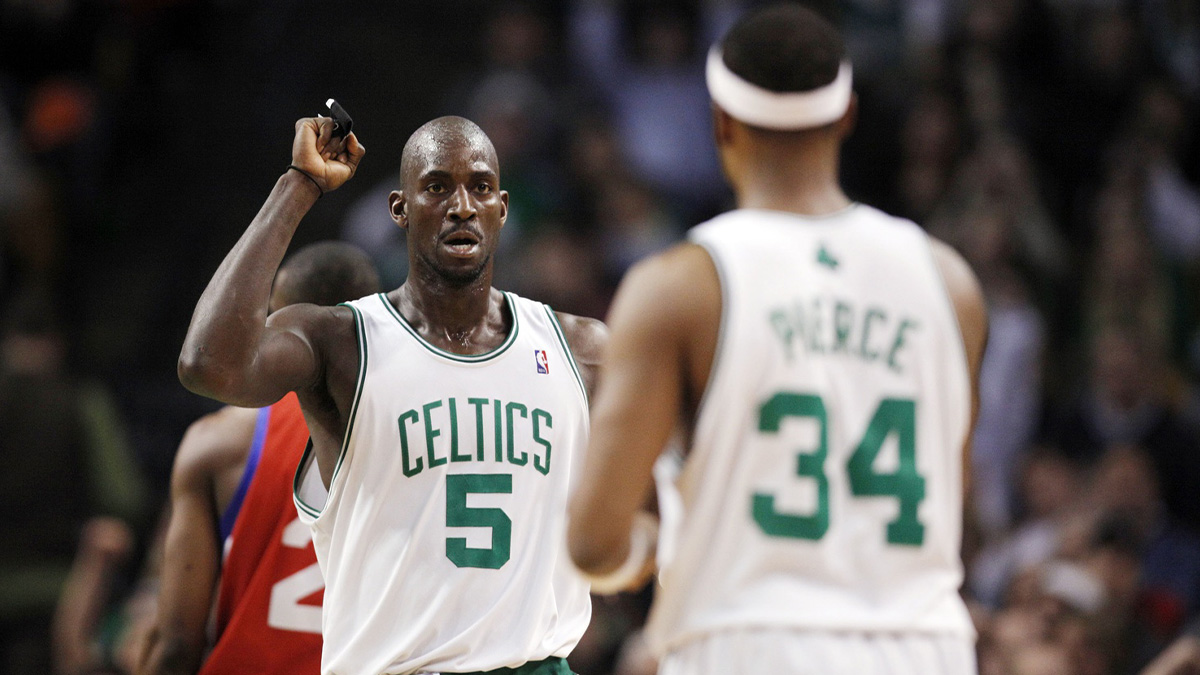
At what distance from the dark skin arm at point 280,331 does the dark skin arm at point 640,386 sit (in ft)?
3.94

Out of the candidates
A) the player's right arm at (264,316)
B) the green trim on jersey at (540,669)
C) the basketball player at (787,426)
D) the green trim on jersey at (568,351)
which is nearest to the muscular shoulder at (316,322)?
the player's right arm at (264,316)

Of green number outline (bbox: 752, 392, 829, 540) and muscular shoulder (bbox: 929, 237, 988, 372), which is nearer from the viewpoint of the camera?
green number outline (bbox: 752, 392, 829, 540)

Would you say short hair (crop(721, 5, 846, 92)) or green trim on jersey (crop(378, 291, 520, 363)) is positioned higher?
short hair (crop(721, 5, 846, 92))

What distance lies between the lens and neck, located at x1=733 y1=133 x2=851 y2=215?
10.4 ft

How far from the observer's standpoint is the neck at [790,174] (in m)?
3.18

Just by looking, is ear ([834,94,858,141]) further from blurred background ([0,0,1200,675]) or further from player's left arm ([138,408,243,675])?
blurred background ([0,0,1200,675])

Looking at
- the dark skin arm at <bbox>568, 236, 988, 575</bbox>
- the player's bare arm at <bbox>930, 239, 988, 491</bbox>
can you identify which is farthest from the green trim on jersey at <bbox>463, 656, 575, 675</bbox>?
the player's bare arm at <bbox>930, 239, 988, 491</bbox>

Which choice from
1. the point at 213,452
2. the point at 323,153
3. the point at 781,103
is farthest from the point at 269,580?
the point at 781,103

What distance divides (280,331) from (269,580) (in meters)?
1.27

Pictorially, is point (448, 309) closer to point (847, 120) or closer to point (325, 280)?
point (325, 280)

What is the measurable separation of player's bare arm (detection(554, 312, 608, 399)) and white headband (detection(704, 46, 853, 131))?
5.19ft

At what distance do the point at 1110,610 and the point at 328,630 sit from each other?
486 cm

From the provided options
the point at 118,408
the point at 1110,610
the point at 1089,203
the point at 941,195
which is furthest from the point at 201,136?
the point at 1110,610

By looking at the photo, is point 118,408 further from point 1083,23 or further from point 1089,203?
point 1083,23
